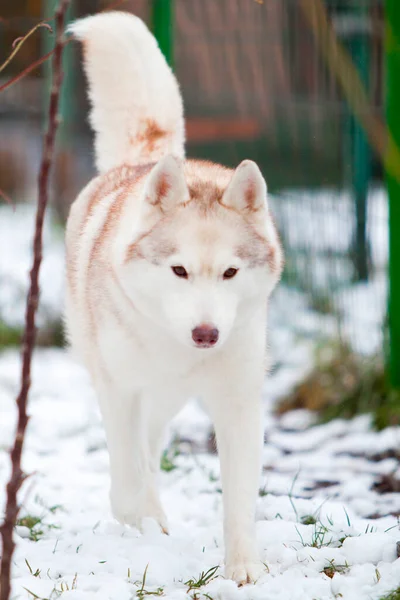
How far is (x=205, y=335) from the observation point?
240 cm

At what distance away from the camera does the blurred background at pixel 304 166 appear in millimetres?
5160

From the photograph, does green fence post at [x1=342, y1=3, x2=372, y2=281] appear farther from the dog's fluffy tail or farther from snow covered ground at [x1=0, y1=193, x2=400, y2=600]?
the dog's fluffy tail

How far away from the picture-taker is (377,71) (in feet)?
21.5

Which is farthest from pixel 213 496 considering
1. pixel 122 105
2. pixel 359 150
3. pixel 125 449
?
pixel 359 150

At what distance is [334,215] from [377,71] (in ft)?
4.91

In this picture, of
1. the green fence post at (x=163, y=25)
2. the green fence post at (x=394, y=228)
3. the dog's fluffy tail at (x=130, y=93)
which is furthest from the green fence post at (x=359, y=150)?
the dog's fluffy tail at (x=130, y=93)

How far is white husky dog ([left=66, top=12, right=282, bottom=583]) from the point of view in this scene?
2535mm

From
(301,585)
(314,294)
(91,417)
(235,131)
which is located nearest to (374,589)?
(301,585)

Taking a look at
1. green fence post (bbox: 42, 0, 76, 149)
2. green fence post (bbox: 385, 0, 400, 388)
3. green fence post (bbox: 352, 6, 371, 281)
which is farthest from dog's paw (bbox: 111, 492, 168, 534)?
green fence post (bbox: 42, 0, 76, 149)

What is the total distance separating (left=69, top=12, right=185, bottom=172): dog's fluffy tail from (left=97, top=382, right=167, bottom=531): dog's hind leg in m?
1.05

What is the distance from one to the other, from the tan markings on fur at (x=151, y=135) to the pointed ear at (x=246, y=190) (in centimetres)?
95

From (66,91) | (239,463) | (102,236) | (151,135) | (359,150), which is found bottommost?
(239,463)

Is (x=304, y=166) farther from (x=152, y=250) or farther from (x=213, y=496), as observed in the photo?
(x=152, y=250)

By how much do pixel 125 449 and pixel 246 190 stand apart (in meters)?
0.93
